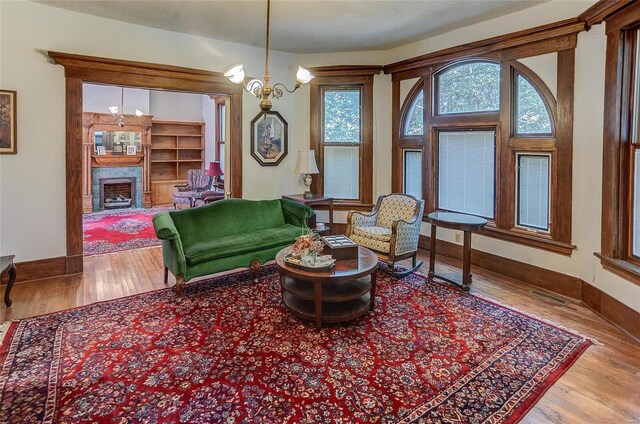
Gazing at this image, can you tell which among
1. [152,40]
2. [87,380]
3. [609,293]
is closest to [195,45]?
[152,40]

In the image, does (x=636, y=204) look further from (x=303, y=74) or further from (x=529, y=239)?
(x=303, y=74)

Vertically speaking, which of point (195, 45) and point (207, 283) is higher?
point (195, 45)

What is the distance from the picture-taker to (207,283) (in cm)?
434

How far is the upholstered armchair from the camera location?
→ 14.9 ft

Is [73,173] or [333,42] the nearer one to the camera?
[73,173]

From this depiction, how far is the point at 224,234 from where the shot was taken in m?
4.69

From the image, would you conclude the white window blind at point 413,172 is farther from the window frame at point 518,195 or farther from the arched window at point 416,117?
the window frame at point 518,195

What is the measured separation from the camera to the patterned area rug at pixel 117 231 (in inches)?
236

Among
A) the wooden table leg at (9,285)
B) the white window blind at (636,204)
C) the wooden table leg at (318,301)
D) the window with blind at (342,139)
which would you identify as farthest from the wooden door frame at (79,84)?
the white window blind at (636,204)

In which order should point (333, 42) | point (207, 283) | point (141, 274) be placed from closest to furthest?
point (207, 283) < point (141, 274) < point (333, 42)

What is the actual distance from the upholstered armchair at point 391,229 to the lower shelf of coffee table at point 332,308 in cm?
105

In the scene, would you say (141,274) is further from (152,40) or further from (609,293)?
(609,293)

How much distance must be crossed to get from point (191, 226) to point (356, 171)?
9.59 feet

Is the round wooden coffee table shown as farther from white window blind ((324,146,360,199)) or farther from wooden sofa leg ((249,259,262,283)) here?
white window blind ((324,146,360,199))
